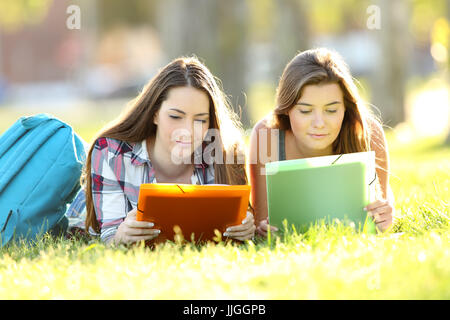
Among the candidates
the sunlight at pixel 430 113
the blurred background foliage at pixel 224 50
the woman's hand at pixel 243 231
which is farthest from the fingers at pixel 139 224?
the sunlight at pixel 430 113

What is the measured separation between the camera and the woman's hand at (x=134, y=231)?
3.08 meters

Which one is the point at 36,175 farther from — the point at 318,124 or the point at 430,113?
the point at 430,113

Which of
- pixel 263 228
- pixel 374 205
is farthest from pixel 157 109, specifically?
pixel 374 205

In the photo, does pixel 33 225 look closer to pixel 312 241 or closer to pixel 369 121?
pixel 312 241

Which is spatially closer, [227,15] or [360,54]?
[227,15]

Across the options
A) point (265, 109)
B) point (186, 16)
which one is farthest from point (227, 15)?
point (265, 109)

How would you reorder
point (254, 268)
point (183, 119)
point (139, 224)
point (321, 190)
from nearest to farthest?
point (254, 268) < point (139, 224) < point (321, 190) < point (183, 119)

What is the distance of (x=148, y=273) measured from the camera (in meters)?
2.62

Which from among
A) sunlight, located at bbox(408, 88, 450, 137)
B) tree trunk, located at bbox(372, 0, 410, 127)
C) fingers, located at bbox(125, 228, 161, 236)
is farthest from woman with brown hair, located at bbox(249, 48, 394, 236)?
tree trunk, located at bbox(372, 0, 410, 127)

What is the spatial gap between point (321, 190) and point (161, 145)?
34.1 inches

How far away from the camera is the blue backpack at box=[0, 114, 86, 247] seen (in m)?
3.56

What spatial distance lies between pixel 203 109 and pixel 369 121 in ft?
3.31

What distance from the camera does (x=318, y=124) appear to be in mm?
3531

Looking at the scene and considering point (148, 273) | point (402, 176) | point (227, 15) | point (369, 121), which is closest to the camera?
point (148, 273)
